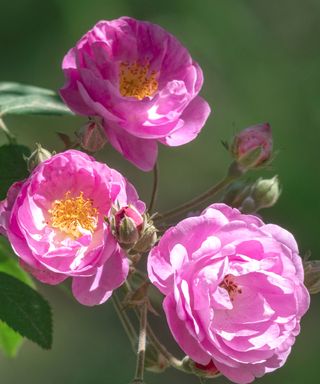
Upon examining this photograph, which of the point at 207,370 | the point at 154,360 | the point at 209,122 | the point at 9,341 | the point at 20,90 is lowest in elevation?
the point at 209,122

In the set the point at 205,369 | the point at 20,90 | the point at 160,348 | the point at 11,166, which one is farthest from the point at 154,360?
the point at 20,90

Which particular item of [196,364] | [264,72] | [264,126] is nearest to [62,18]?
[264,72]

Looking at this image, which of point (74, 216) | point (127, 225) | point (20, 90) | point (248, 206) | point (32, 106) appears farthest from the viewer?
point (20, 90)

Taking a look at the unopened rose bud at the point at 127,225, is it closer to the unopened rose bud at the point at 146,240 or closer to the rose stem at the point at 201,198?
the unopened rose bud at the point at 146,240

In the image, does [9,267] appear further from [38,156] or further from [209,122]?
[209,122]

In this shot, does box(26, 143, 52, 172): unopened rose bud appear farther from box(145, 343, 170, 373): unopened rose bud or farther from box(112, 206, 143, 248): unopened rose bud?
box(145, 343, 170, 373): unopened rose bud

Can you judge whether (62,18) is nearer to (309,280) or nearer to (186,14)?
(186,14)
